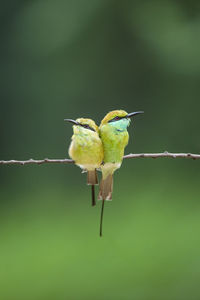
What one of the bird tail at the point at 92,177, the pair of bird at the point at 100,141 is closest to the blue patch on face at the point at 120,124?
the pair of bird at the point at 100,141

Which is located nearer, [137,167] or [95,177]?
[95,177]

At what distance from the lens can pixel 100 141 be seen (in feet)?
3.89

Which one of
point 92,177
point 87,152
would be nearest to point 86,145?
point 87,152

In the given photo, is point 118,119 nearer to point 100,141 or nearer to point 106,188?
point 100,141

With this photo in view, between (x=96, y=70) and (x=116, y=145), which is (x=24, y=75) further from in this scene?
(x=116, y=145)

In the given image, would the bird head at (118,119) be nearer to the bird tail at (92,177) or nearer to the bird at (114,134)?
the bird at (114,134)

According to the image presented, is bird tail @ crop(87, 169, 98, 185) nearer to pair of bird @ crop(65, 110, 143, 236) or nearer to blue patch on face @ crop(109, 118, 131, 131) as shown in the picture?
pair of bird @ crop(65, 110, 143, 236)

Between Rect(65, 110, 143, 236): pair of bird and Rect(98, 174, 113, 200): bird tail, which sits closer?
Rect(65, 110, 143, 236): pair of bird

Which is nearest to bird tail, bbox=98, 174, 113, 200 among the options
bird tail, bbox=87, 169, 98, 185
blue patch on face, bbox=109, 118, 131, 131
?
bird tail, bbox=87, 169, 98, 185

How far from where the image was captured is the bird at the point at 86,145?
3.78ft

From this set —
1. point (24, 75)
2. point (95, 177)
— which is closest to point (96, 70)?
point (24, 75)

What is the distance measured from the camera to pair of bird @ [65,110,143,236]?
116 cm

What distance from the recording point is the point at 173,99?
5531 millimetres

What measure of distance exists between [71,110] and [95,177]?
4186 mm
